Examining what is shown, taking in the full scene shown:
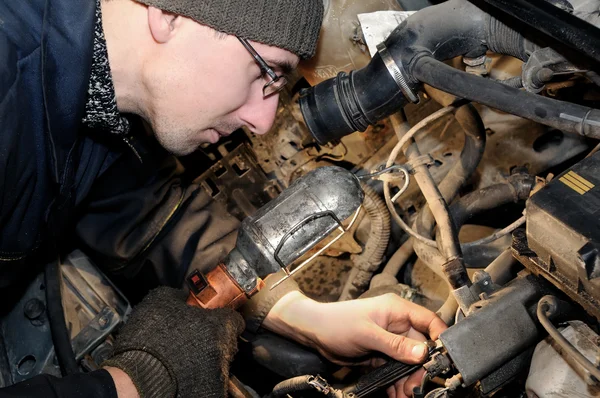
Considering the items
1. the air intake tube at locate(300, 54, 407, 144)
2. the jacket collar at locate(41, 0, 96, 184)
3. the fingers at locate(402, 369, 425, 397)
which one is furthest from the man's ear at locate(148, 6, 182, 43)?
the fingers at locate(402, 369, 425, 397)

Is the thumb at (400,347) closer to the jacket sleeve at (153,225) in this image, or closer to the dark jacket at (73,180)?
the jacket sleeve at (153,225)

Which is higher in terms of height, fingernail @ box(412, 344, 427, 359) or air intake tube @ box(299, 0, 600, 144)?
air intake tube @ box(299, 0, 600, 144)

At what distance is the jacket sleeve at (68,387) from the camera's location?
129 centimetres

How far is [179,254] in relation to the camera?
2.10 metres

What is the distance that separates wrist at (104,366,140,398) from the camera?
1430 millimetres

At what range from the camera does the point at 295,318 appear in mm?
1973

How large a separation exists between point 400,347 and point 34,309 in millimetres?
1153

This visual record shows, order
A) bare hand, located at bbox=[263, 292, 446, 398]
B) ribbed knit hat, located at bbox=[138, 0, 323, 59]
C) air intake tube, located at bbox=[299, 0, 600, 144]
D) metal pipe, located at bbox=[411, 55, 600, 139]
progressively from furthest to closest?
1. bare hand, located at bbox=[263, 292, 446, 398]
2. ribbed knit hat, located at bbox=[138, 0, 323, 59]
3. air intake tube, located at bbox=[299, 0, 600, 144]
4. metal pipe, located at bbox=[411, 55, 600, 139]

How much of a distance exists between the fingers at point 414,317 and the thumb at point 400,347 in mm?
79

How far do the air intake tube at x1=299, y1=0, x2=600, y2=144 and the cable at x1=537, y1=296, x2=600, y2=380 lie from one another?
15.0 inches

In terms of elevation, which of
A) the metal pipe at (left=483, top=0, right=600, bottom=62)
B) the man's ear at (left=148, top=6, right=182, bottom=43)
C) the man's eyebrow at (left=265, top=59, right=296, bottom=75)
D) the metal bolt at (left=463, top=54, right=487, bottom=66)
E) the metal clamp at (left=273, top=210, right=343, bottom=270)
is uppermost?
the man's ear at (left=148, top=6, right=182, bottom=43)

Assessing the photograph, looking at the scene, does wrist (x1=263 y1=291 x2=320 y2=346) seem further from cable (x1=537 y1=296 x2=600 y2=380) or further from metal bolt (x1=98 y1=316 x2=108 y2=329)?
cable (x1=537 y1=296 x2=600 y2=380)

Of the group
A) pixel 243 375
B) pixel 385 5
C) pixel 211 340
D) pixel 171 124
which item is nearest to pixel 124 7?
pixel 171 124

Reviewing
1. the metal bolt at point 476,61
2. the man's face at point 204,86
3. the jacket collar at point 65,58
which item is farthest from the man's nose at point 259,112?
the metal bolt at point 476,61
